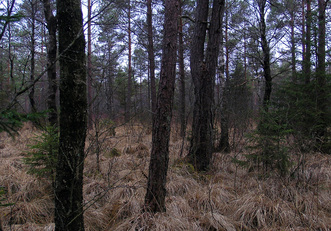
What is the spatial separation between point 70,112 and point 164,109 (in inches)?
48.0

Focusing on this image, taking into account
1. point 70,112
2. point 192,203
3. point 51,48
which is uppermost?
point 51,48

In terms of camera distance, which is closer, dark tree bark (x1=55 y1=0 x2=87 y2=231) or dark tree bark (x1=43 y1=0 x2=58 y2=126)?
dark tree bark (x1=55 y1=0 x2=87 y2=231)

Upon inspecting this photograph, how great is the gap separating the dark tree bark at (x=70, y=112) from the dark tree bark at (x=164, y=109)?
1.07m

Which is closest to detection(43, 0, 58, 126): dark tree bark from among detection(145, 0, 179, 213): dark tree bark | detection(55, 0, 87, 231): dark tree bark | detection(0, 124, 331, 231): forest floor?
detection(0, 124, 331, 231): forest floor

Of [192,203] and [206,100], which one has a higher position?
[206,100]

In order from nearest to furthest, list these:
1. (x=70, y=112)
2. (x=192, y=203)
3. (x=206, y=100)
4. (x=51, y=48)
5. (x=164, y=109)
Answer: (x=70, y=112) → (x=164, y=109) → (x=192, y=203) → (x=206, y=100) → (x=51, y=48)

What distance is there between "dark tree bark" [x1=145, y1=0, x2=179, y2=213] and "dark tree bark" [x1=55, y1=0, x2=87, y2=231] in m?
1.07

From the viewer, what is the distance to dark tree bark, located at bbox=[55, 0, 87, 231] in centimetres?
172

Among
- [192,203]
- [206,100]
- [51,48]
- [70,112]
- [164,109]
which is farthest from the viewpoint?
[51,48]

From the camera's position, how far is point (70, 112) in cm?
173

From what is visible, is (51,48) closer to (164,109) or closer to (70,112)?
(164,109)

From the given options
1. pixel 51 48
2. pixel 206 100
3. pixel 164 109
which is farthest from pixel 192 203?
pixel 51 48

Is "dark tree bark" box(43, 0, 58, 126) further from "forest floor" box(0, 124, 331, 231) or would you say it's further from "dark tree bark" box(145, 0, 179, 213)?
"dark tree bark" box(145, 0, 179, 213)

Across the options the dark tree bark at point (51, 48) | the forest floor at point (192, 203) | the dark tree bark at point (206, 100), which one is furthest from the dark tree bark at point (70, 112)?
the dark tree bark at point (51, 48)
